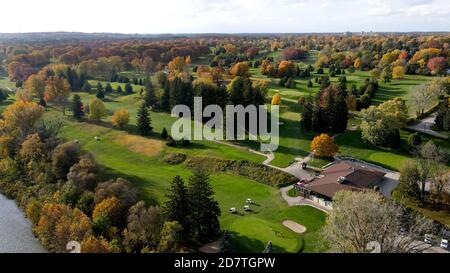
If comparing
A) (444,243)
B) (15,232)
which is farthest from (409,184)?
(15,232)

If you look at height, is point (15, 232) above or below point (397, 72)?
below

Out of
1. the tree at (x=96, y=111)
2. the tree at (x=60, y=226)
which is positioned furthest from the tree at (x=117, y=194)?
the tree at (x=96, y=111)

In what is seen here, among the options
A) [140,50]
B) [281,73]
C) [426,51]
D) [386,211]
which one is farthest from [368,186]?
[140,50]

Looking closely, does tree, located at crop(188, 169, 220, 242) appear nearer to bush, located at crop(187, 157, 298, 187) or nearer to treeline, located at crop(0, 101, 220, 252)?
treeline, located at crop(0, 101, 220, 252)

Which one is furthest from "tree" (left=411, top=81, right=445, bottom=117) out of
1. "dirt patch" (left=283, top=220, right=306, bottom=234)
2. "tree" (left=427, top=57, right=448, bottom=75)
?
"dirt patch" (left=283, top=220, right=306, bottom=234)

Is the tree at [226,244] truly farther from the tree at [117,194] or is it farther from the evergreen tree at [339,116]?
the evergreen tree at [339,116]

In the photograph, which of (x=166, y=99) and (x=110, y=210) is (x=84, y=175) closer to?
(x=110, y=210)
